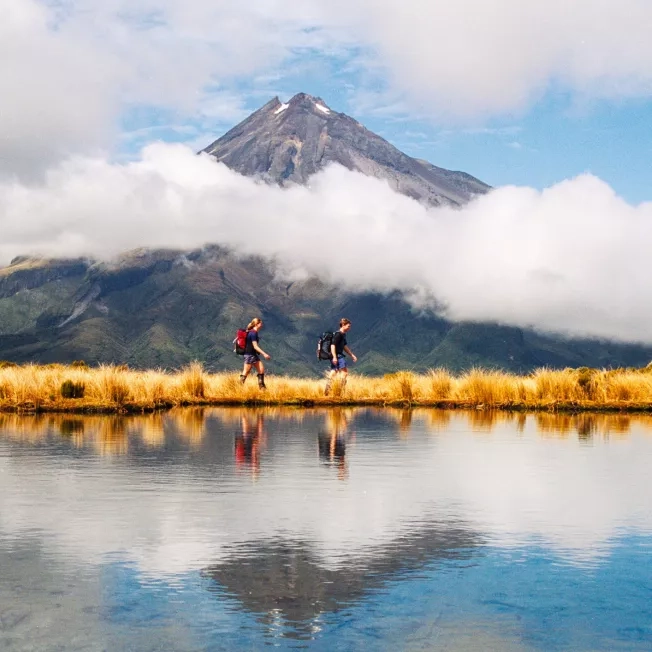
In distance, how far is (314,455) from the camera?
581 inches

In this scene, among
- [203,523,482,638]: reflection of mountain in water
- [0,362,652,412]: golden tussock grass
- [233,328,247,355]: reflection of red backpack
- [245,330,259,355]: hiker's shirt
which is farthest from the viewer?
[233,328,247,355]: reflection of red backpack

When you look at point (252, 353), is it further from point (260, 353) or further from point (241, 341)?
point (241, 341)

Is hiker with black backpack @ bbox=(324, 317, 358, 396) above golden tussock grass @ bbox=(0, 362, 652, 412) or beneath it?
above

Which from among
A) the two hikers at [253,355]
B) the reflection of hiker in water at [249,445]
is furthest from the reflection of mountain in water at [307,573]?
the two hikers at [253,355]

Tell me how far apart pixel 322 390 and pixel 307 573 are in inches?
866

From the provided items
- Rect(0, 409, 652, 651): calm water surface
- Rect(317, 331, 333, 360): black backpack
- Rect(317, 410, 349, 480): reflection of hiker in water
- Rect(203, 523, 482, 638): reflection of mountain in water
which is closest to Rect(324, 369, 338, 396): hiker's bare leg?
Rect(317, 331, 333, 360): black backpack

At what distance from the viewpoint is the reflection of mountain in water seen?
6582 millimetres

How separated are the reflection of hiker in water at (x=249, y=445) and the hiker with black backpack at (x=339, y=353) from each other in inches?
242

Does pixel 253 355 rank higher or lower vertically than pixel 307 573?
higher

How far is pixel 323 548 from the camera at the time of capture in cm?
827

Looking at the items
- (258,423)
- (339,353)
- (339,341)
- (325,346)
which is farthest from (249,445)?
(325,346)

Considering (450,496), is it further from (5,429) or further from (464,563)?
(5,429)

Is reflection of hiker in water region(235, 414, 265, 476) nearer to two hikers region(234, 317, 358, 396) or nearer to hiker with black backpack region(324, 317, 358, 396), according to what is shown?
hiker with black backpack region(324, 317, 358, 396)

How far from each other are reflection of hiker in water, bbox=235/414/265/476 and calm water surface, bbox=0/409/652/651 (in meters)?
0.06
